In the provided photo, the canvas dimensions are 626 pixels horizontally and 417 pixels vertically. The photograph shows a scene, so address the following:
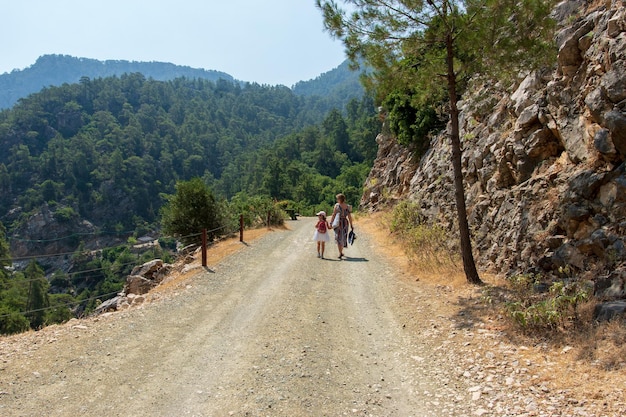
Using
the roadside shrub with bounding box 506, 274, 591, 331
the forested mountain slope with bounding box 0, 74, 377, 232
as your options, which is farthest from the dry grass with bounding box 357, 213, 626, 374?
the forested mountain slope with bounding box 0, 74, 377, 232

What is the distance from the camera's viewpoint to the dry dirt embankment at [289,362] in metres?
4.20

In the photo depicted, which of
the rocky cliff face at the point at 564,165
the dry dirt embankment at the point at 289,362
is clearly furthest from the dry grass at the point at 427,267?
the rocky cliff face at the point at 564,165

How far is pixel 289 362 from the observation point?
17.4 ft

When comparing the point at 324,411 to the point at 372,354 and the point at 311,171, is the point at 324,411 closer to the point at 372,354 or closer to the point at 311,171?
the point at 372,354

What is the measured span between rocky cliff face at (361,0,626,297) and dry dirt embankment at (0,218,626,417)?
1.53 meters

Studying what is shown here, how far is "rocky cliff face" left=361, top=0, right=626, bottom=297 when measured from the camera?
6348mm

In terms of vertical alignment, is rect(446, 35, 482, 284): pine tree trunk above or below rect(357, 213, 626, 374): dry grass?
above

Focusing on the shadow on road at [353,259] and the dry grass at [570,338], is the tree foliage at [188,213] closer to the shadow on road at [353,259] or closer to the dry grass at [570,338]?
the shadow on road at [353,259]

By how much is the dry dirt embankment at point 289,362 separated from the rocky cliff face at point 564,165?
153cm

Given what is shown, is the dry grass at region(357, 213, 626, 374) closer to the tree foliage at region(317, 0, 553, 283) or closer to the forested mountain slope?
the tree foliage at region(317, 0, 553, 283)

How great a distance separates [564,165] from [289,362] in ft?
19.7

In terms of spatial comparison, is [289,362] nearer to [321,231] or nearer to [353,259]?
[353,259]

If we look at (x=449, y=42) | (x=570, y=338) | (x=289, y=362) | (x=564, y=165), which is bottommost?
(x=289, y=362)

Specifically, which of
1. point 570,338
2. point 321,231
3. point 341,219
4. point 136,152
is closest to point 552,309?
point 570,338
